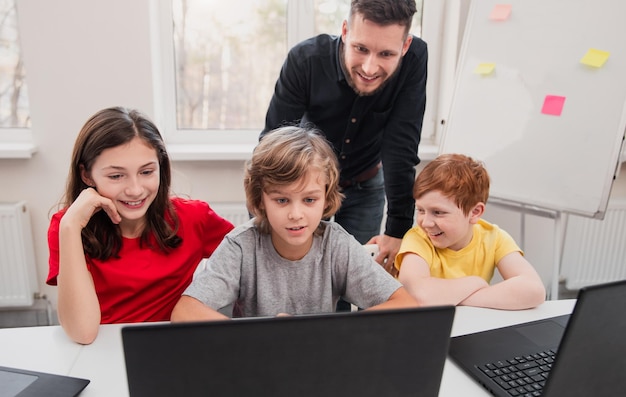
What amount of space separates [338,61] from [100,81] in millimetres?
1131

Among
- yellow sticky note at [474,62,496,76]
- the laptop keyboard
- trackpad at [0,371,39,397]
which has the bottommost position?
trackpad at [0,371,39,397]

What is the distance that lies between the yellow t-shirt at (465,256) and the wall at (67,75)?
4.28ft

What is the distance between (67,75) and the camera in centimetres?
208

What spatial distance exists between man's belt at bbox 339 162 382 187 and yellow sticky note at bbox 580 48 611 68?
818 mm

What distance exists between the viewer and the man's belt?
5.85ft

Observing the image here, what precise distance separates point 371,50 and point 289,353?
1048mm

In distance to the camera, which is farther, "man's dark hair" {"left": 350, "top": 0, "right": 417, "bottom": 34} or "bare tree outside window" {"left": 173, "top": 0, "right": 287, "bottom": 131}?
"bare tree outside window" {"left": 173, "top": 0, "right": 287, "bottom": 131}

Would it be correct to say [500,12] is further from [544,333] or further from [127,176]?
[127,176]

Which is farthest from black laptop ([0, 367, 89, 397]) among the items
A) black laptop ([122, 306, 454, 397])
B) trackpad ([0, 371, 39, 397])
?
black laptop ([122, 306, 454, 397])

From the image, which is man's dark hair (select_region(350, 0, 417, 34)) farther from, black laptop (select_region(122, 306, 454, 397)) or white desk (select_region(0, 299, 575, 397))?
black laptop (select_region(122, 306, 454, 397))

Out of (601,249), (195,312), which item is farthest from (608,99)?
(195,312)

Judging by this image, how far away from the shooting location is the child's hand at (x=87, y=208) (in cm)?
107

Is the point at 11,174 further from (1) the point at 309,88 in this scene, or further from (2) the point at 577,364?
(2) the point at 577,364

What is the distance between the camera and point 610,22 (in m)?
1.73
